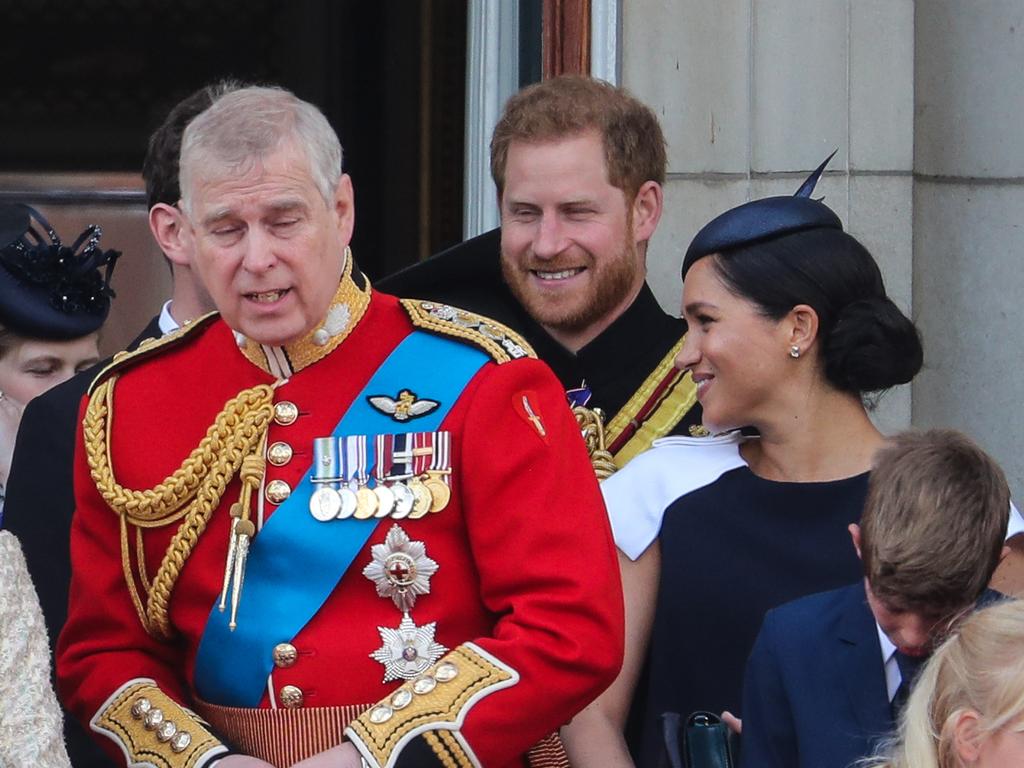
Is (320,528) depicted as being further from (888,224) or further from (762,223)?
(888,224)

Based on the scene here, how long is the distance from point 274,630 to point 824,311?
1.02 m

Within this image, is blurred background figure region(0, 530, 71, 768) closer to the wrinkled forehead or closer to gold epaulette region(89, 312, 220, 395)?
the wrinkled forehead

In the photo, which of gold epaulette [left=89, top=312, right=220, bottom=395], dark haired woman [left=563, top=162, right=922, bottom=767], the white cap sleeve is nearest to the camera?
gold epaulette [left=89, top=312, right=220, bottom=395]

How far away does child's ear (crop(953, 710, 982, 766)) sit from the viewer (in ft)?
7.72

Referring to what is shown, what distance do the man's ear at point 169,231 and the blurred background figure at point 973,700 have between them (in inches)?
61.9

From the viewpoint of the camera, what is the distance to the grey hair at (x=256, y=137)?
8.77 ft

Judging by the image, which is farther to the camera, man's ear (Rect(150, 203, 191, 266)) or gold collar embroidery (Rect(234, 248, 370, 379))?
man's ear (Rect(150, 203, 191, 266))

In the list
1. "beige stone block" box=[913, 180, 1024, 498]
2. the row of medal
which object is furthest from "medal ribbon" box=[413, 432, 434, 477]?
"beige stone block" box=[913, 180, 1024, 498]

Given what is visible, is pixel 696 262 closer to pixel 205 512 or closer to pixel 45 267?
pixel 205 512

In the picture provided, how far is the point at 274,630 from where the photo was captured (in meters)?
2.72

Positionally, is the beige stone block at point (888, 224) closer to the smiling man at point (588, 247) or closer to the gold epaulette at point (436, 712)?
the smiling man at point (588, 247)

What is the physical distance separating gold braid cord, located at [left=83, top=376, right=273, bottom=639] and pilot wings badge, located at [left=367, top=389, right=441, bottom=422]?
0.15 meters

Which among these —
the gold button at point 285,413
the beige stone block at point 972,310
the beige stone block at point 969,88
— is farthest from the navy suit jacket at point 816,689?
the beige stone block at point 969,88

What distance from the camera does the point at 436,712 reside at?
2.57 m
